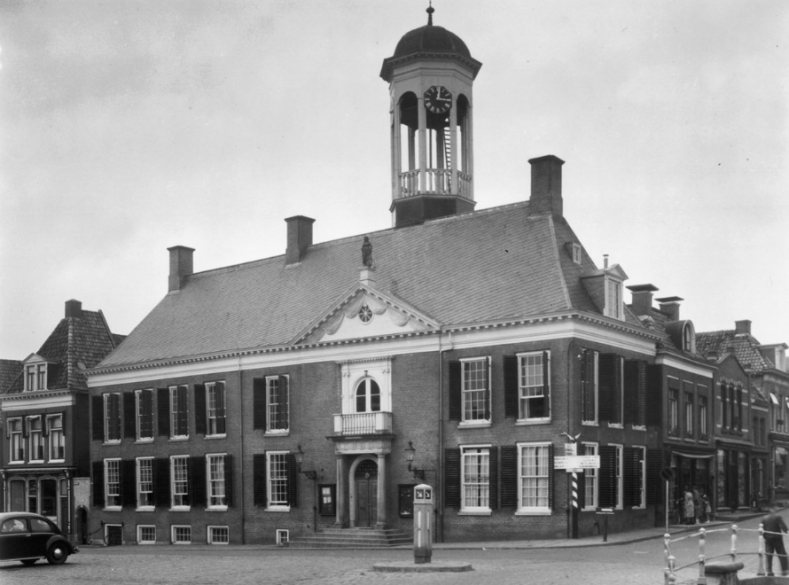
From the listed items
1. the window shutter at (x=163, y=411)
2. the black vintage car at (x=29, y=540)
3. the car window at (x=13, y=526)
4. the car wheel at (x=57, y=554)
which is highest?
the window shutter at (x=163, y=411)

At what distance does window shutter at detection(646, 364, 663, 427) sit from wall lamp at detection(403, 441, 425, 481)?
906 cm

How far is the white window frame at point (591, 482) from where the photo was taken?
35.8 m

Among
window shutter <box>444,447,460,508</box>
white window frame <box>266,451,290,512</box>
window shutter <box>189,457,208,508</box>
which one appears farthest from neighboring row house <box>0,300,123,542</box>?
window shutter <box>444,447,460,508</box>

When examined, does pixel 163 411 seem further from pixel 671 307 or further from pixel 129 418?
pixel 671 307

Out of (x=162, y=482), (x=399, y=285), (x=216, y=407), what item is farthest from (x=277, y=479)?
(x=399, y=285)

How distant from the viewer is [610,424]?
37.6 meters

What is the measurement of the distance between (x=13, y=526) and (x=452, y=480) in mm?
14488

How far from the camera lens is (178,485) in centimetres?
4731

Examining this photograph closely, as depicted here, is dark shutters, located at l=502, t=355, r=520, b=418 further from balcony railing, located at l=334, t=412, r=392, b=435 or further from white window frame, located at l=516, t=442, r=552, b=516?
balcony railing, located at l=334, t=412, r=392, b=435

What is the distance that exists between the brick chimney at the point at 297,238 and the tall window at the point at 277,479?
9246mm

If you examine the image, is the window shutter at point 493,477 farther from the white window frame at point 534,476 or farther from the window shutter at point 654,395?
the window shutter at point 654,395

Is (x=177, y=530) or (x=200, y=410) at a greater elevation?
(x=200, y=410)

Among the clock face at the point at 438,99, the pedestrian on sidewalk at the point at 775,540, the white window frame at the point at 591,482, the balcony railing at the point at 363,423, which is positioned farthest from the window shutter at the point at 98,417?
the pedestrian on sidewalk at the point at 775,540

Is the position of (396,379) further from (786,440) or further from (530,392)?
(786,440)
